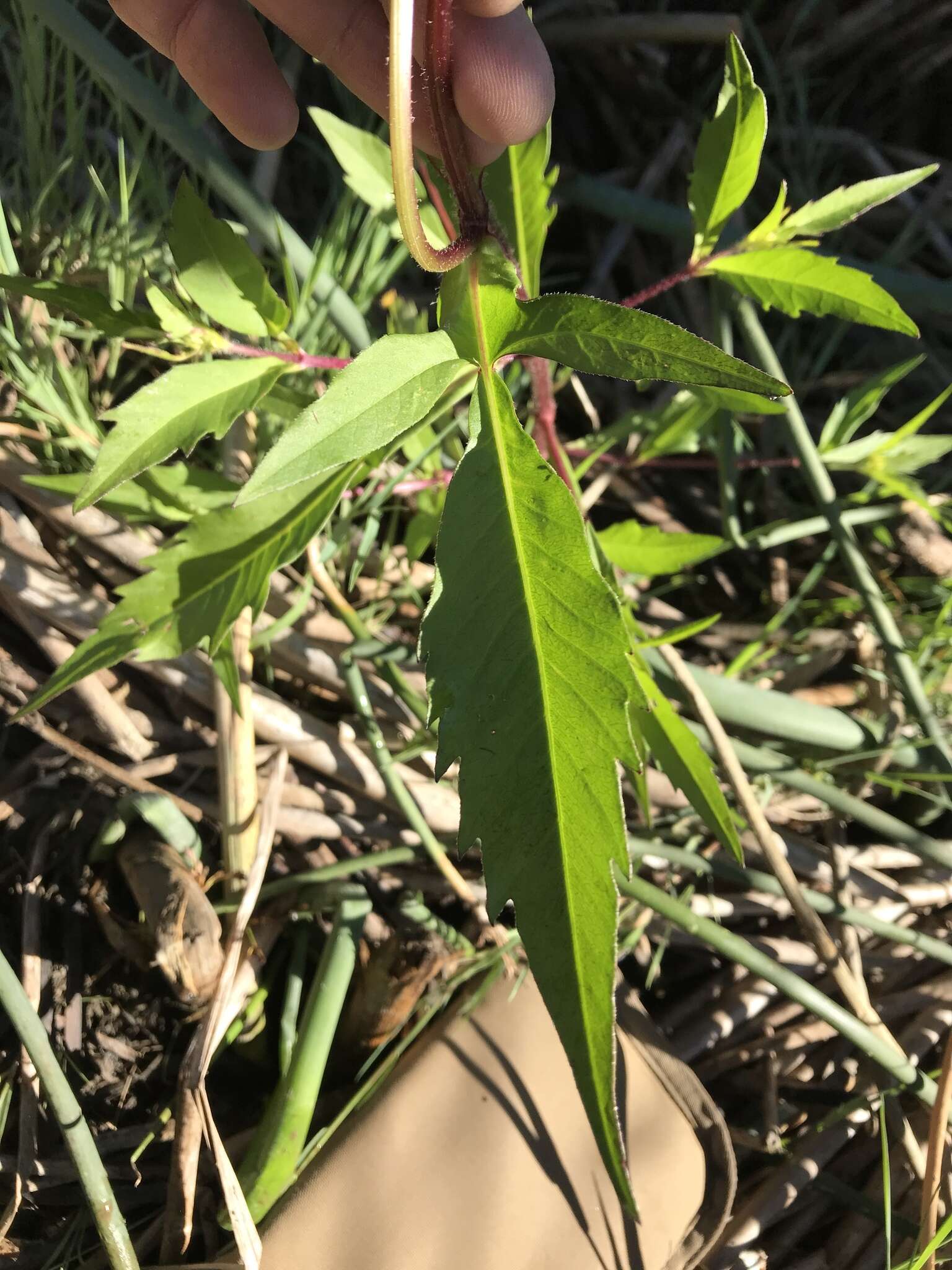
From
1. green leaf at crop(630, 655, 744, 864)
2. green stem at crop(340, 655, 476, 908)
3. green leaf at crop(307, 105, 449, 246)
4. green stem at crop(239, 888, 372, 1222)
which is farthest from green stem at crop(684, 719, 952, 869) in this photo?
green leaf at crop(307, 105, 449, 246)

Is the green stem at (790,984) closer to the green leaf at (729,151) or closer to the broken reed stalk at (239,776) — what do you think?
the broken reed stalk at (239,776)

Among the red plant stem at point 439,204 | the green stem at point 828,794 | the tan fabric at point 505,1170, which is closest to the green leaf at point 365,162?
the red plant stem at point 439,204

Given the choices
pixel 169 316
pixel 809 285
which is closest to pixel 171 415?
pixel 169 316

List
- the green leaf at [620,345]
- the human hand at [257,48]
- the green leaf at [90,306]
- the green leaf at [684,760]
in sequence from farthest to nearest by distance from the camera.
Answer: the human hand at [257,48] < the green leaf at [684,760] < the green leaf at [90,306] < the green leaf at [620,345]

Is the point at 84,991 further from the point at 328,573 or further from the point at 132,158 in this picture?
the point at 132,158

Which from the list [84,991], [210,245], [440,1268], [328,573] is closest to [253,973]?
[84,991]

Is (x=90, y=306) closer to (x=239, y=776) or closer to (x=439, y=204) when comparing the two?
(x=439, y=204)
